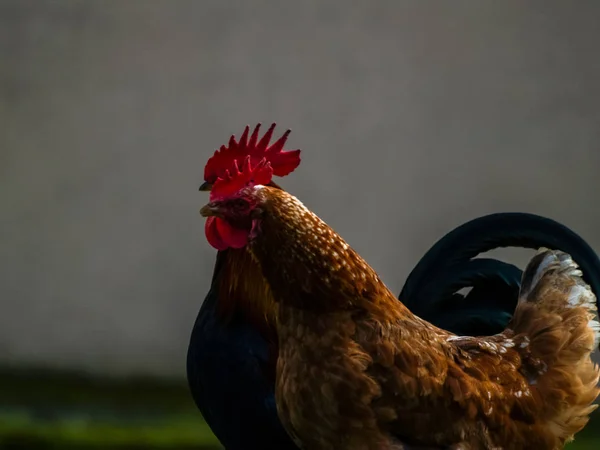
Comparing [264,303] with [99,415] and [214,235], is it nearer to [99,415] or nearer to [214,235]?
[214,235]

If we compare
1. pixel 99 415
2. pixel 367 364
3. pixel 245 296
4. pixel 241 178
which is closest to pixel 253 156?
pixel 241 178

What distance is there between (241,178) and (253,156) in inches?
5.0

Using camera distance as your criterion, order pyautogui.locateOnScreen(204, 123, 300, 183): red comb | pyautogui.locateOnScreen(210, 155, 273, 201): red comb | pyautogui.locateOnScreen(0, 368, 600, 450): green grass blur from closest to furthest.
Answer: pyautogui.locateOnScreen(210, 155, 273, 201): red comb
pyautogui.locateOnScreen(204, 123, 300, 183): red comb
pyautogui.locateOnScreen(0, 368, 600, 450): green grass blur

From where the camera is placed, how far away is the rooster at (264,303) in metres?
1.13

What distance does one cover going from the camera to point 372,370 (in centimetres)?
90

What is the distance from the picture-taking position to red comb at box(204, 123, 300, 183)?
3.70 ft

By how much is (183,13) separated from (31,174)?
724 millimetres

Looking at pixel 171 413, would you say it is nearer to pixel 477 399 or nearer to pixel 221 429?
pixel 221 429

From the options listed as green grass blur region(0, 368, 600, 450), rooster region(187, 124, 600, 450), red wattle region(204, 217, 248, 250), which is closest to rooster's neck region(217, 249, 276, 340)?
rooster region(187, 124, 600, 450)

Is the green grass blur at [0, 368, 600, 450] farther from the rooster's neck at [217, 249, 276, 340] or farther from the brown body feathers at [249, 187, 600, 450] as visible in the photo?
the brown body feathers at [249, 187, 600, 450]

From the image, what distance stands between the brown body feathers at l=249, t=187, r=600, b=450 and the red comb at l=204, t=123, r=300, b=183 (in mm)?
174

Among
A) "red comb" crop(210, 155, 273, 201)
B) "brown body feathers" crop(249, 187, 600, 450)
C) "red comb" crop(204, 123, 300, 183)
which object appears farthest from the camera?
"red comb" crop(204, 123, 300, 183)

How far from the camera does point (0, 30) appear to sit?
7.41 ft

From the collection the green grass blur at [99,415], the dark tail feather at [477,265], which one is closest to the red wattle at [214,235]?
the dark tail feather at [477,265]
